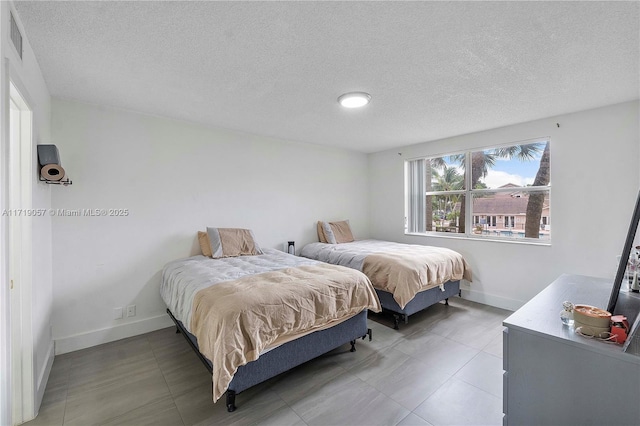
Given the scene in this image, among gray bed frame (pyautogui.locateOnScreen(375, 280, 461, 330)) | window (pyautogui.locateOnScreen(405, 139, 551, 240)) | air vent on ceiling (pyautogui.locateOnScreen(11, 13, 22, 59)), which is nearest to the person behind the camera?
air vent on ceiling (pyautogui.locateOnScreen(11, 13, 22, 59))

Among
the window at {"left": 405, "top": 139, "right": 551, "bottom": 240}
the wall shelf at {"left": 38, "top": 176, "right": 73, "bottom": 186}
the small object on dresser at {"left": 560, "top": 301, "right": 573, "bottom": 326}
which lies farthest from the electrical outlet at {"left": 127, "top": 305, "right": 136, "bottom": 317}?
the window at {"left": 405, "top": 139, "right": 551, "bottom": 240}

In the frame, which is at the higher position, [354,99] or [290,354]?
[354,99]

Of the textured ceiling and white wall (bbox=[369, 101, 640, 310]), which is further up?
the textured ceiling

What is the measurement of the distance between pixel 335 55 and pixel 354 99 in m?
0.73

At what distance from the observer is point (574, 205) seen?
3.12 metres

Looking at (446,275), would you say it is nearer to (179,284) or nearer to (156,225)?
(179,284)

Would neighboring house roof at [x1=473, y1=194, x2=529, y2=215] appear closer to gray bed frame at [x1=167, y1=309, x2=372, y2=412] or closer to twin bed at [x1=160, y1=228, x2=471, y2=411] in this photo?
twin bed at [x1=160, y1=228, x2=471, y2=411]

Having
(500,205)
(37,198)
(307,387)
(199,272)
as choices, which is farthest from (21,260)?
(500,205)

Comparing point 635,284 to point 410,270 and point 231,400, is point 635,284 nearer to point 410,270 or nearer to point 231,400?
point 410,270

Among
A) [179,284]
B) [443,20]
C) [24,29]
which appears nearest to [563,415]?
[443,20]

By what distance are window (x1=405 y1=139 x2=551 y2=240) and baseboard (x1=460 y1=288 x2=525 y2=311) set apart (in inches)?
32.3

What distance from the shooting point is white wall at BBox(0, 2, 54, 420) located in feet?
4.54

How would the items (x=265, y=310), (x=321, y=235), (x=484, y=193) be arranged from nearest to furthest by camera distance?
(x=265, y=310) < (x=484, y=193) < (x=321, y=235)

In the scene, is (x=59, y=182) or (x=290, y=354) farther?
(x=59, y=182)
